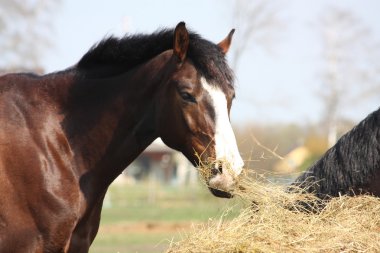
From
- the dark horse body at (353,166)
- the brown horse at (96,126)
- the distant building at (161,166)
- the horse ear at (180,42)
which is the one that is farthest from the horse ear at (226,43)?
the distant building at (161,166)

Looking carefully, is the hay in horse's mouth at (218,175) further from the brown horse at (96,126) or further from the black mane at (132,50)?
the black mane at (132,50)

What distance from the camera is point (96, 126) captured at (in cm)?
516

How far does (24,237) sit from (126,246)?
11.3 m

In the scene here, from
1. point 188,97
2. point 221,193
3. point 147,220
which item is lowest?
→ point 147,220

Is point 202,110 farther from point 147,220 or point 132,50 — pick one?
point 147,220

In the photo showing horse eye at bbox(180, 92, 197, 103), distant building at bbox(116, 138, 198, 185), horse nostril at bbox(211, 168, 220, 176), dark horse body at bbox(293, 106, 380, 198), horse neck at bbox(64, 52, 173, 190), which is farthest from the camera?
distant building at bbox(116, 138, 198, 185)

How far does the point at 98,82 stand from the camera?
5273 mm

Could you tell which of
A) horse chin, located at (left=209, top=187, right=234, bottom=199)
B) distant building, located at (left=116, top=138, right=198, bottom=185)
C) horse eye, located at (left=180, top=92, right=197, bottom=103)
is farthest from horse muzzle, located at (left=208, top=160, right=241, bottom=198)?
distant building, located at (left=116, top=138, right=198, bottom=185)

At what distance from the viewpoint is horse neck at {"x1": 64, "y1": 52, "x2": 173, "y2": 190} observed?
16.8ft

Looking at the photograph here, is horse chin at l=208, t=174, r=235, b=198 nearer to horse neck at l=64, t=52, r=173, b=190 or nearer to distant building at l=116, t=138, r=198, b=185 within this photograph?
horse neck at l=64, t=52, r=173, b=190

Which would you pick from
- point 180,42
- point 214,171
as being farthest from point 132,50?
point 214,171

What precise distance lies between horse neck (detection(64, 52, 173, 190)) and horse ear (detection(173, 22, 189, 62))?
0.21 meters

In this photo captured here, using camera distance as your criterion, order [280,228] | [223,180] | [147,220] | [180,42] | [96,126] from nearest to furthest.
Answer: [223,180], [280,228], [180,42], [96,126], [147,220]

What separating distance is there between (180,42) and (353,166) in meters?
1.81
